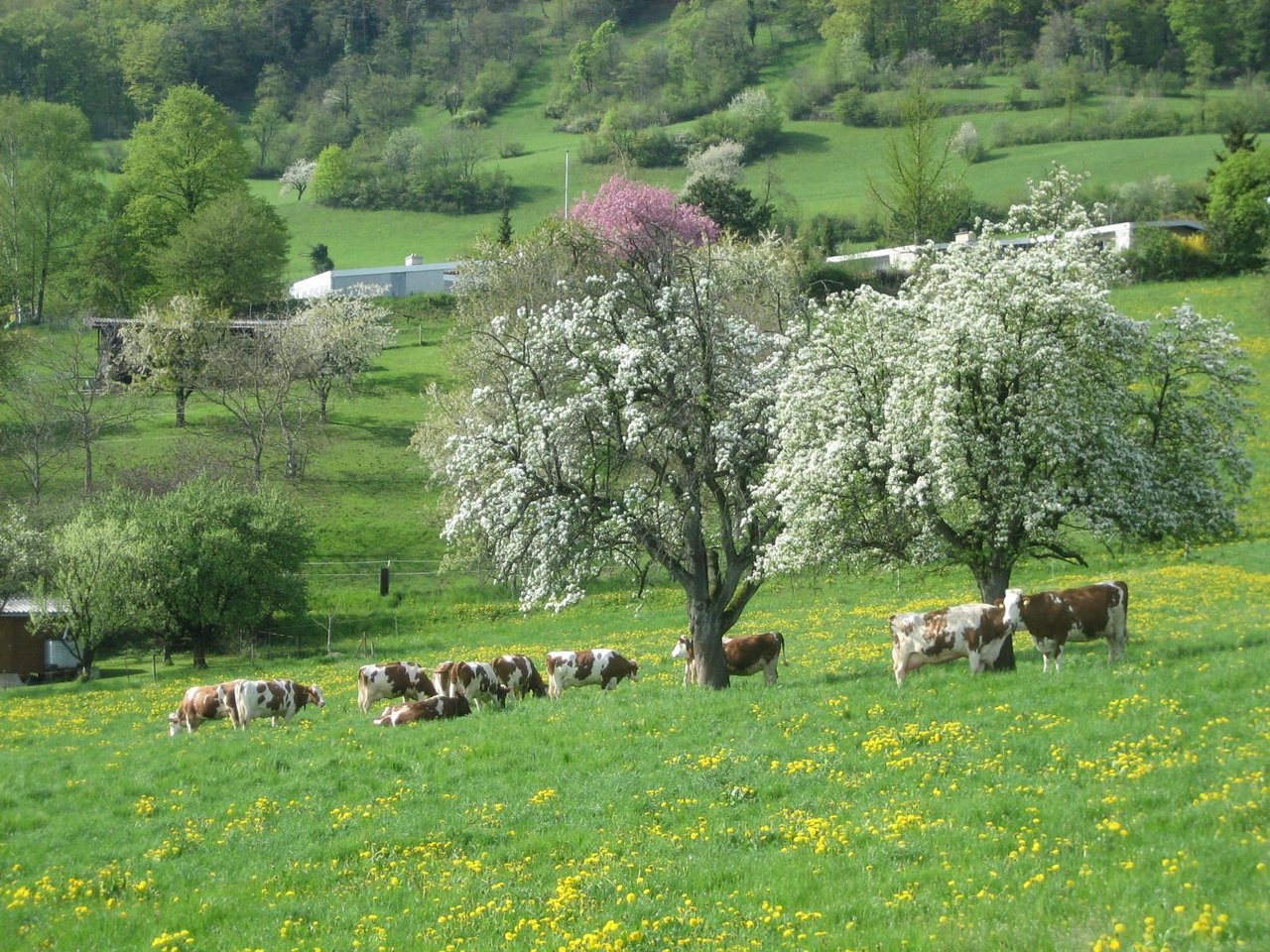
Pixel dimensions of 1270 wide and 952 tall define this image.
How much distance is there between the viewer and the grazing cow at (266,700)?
28.4 metres

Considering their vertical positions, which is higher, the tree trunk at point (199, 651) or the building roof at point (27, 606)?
the building roof at point (27, 606)

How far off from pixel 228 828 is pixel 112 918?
140 inches

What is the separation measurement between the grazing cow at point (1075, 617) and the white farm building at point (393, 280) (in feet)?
289

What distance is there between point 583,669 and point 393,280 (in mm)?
86675

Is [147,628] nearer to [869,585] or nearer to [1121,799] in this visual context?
[869,585]

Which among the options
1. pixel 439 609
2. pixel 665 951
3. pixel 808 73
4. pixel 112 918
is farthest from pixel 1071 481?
pixel 808 73

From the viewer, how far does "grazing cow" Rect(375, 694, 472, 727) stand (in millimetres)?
25750

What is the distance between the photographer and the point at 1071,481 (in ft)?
80.4

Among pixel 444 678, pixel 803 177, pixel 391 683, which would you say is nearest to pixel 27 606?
pixel 391 683

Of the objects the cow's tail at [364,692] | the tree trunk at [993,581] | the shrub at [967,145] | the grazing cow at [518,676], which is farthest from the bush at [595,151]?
the tree trunk at [993,581]

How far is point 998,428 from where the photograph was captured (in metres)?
24.3

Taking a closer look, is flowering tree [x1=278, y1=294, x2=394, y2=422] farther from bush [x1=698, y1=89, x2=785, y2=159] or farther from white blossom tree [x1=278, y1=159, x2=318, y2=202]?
white blossom tree [x1=278, y1=159, x2=318, y2=202]

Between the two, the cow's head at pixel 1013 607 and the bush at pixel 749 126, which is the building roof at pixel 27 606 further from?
the bush at pixel 749 126

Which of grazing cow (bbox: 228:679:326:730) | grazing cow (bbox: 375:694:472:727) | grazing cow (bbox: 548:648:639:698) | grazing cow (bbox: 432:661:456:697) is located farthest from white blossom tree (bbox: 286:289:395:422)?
grazing cow (bbox: 375:694:472:727)
